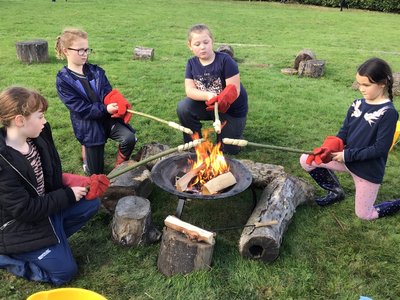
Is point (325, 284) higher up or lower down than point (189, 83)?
lower down

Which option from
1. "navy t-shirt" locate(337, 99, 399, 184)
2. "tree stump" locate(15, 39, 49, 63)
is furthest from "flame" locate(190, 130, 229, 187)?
"tree stump" locate(15, 39, 49, 63)

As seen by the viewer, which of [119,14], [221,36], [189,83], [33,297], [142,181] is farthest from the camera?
[119,14]

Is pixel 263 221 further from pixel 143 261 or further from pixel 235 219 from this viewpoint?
pixel 143 261

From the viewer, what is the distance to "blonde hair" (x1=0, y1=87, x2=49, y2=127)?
253 cm

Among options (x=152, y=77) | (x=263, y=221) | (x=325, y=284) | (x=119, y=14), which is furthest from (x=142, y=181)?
(x=119, y=14)

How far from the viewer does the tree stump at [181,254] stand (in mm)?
2828

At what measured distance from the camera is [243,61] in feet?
30.1

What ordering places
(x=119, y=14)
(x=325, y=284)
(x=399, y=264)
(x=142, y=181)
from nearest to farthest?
(x=325, y=284) < (x=399, y=264) < (x=142, y=181) < (x=119, y=14)

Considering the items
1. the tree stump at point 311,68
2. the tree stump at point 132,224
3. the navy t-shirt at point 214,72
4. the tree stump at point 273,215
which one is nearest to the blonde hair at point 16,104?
the tree stump at point 132,224

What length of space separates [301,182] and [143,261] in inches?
66.1

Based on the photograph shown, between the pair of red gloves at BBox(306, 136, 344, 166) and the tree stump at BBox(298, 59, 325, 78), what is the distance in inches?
192

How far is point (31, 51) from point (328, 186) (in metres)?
6.79

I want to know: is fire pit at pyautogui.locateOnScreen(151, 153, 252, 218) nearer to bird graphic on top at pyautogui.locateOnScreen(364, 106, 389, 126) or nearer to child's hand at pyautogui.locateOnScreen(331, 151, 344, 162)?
child's hand at pyautogui.locateOnScreen(331, 151, 344, 162)

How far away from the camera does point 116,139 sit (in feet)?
13.5
